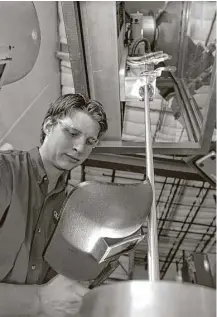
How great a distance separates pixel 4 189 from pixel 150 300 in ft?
0.97

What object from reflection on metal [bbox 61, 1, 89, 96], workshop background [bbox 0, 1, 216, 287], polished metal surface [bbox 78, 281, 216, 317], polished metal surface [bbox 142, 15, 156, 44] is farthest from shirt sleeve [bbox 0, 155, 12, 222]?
polished metal surface [bbox 142, 15, 156, 44]

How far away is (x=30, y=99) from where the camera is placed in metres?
0.88

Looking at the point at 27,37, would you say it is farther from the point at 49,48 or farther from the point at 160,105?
the point at 160,105

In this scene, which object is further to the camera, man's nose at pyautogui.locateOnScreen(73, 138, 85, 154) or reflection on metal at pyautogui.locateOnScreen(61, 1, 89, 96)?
reflection on metal at pyautogui.locateOnScreen(61, 1, 89, 96)

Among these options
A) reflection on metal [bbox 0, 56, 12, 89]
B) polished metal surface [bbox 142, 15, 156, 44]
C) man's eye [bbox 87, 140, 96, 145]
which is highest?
reflection on metal [bbox 0, 56, 12, 89]

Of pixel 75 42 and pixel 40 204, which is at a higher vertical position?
pixel 75 42

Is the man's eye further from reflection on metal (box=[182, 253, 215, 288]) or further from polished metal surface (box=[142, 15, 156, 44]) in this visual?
reflection on metal (box=[182, 253, 215, 288])

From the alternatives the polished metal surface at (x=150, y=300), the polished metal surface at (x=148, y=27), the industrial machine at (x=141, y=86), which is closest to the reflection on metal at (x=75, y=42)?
the industrial machine at (x=141, y=86)

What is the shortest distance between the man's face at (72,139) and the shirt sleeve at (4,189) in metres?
0.09

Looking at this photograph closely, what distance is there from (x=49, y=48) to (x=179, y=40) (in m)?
0.44

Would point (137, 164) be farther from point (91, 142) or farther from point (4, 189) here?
point (4, 189)

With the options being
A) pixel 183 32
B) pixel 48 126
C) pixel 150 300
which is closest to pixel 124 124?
pixel 183 32

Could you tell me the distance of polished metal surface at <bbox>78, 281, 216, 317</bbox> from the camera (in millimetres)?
312

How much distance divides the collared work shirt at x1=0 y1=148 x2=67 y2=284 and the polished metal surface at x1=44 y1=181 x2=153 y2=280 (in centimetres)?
8
